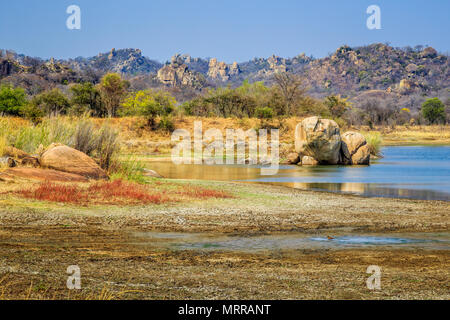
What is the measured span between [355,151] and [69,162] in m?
20.1

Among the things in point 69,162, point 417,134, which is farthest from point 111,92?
point 417,134

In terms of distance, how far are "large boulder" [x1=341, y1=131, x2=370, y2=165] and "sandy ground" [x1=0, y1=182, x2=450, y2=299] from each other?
17894mm

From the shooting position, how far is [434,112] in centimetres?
8225

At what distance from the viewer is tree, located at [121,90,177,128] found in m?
45.0

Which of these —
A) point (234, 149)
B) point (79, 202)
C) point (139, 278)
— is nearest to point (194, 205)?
point (79, 202)

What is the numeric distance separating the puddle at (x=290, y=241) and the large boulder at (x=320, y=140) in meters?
20.2

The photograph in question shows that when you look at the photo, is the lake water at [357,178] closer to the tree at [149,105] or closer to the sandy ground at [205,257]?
the sandy ground at [205,257]

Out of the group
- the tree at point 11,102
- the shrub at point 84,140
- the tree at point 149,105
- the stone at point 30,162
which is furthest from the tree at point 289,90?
the stone at point 30,162

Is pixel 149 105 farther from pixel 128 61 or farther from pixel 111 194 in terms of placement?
pixel 128 61

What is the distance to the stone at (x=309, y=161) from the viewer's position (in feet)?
99.6

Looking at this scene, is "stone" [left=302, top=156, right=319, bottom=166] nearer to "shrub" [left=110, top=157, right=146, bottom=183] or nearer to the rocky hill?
"shrub" [left=110, top=157, right=146, bottom=183]
